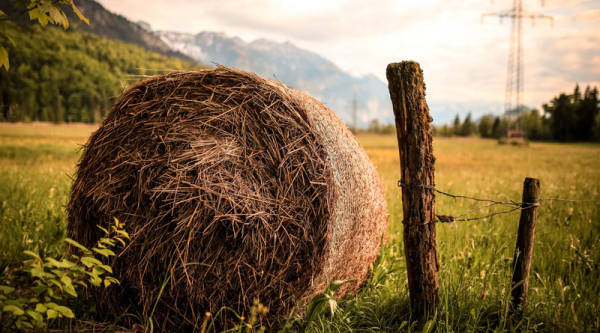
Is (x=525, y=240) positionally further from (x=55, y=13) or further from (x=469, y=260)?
(x=55, y=13)

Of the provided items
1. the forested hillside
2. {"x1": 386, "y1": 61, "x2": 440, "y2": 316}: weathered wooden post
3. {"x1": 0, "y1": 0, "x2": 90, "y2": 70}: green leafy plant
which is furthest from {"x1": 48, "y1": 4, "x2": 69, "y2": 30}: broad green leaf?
the forested hillside

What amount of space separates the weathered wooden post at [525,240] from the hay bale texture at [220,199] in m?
1.34

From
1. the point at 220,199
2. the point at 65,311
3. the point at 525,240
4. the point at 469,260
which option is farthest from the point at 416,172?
the point at 65,311

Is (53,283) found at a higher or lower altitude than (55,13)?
lower

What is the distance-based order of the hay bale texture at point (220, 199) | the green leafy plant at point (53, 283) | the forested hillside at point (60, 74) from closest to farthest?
the green leafy plant at point (53, 283)
the hay bale texture at point (220, 199)
the forested hillside at point (60, 74)

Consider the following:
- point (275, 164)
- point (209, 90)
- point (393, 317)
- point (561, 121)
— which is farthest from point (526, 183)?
point (561, 121)

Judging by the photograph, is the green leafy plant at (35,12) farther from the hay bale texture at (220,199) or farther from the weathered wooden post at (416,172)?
the weathered wooden post at (416,172)

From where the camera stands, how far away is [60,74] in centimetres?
1806

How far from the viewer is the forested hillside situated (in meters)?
13.9

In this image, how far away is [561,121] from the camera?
1766cm

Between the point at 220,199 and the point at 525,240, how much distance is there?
2551 mm

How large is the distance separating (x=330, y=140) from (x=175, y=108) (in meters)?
1.42

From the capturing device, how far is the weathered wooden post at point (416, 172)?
269 cm

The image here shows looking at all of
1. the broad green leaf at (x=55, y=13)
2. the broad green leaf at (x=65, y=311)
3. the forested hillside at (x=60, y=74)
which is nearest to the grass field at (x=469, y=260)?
the broad green leaf at (x=65, y=311)
